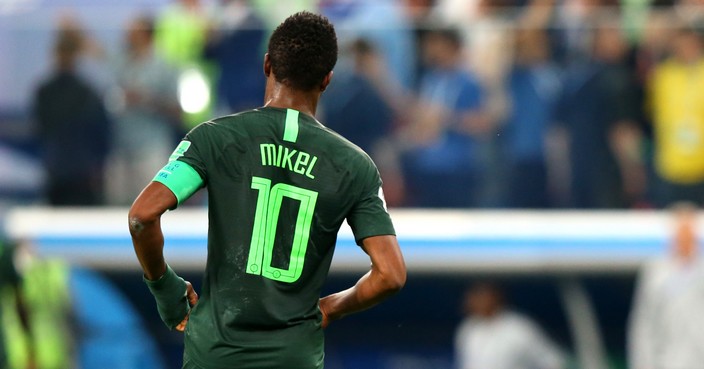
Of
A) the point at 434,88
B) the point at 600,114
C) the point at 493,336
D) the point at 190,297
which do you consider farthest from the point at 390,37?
the point at 190,297

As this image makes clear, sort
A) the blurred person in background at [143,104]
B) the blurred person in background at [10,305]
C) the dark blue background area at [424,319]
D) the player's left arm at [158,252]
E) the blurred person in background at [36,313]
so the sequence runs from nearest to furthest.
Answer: the player's left arm at [158,252] → the blurred person in background at [143,104] → the blurred person in background at [10,305] → the blurred person in background at [36,313] → the dark blue background area at [424,319]

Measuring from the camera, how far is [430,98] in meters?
9.84

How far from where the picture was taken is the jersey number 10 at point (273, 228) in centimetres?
370

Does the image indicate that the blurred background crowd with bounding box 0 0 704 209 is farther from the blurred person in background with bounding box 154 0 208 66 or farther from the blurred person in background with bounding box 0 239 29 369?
the blurred person in background with bounding box 0 239 29 369

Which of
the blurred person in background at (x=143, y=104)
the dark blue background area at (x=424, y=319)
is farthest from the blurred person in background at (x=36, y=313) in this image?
the blurred person in background at (x=143, y=104)

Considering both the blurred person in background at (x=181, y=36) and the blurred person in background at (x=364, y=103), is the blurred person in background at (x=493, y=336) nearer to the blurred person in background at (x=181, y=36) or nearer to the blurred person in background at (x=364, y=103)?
the blurred person in background at (x=364, y=103)

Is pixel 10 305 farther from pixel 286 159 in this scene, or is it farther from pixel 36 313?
pixel 286 159

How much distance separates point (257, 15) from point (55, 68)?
67.0 inches

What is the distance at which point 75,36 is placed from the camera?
10.0m

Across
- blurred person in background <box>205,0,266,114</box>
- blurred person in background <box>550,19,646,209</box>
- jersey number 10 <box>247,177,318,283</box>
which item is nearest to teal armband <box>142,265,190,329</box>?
jersey number 10 <box>247,177,318,283</box>

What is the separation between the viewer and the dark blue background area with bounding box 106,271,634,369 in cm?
1098

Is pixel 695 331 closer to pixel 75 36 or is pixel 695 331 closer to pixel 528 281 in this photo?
pixel 528 281

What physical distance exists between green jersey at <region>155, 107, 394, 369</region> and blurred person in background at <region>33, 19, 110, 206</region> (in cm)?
656

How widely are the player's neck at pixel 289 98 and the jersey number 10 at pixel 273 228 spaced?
27 centimetres
